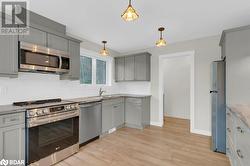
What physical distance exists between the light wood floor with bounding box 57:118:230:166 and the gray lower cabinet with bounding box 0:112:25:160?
0.70 metres

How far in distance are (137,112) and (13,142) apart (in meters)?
2.99

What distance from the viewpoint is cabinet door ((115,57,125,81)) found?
495cm

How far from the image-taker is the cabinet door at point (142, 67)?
14.7ft

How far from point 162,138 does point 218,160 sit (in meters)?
1.23

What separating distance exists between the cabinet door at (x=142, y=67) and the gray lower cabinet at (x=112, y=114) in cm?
96

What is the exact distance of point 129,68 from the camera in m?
4.79

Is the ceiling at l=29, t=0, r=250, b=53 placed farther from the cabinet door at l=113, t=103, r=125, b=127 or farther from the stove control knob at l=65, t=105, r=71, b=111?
the cabinet door at l=113, t=103, r=125, b=127

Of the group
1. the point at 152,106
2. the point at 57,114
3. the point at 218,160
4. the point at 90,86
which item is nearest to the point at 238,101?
the point at 218,160

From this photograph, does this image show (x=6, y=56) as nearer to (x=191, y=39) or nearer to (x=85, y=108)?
(x=85, y=108)

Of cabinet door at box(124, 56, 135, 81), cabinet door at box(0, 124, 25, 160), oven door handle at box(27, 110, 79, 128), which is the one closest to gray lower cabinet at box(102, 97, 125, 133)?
cabinet door at box(124, 56, 135, 81)

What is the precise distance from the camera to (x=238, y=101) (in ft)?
8.25

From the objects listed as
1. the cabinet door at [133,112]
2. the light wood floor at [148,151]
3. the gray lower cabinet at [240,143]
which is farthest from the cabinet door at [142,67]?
the gray lower cabinet at [240,143]

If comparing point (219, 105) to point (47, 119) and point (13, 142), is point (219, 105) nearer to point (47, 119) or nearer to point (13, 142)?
point (47, 119)

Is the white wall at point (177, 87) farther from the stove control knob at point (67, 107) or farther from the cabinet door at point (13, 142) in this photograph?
the cabinet door at point (13, 142)
